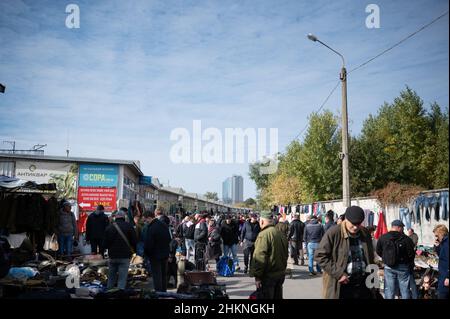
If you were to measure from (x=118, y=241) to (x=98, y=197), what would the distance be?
479 inches

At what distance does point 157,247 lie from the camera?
760 cm

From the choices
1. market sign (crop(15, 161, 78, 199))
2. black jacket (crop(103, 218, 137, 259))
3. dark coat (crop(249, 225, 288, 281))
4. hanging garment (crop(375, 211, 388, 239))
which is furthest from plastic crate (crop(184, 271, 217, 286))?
market sign (crop(15, 161, 78, 199))

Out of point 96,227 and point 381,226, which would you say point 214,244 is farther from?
point 381,226

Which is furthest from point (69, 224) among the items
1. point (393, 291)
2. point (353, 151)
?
point (353, 151)

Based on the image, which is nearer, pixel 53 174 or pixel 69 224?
pixel 69 224

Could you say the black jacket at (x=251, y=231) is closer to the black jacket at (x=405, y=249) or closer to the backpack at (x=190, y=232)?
the backpack at (x=190, y=232)

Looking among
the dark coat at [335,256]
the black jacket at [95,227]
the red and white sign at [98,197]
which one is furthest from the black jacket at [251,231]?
the red and white sign at [98,197]

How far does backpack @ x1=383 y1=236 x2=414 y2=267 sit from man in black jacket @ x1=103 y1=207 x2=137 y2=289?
16.0ft

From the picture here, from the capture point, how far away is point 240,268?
1320cm

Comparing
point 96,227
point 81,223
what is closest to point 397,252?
point 96,227

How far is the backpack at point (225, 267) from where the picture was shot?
11.6m
